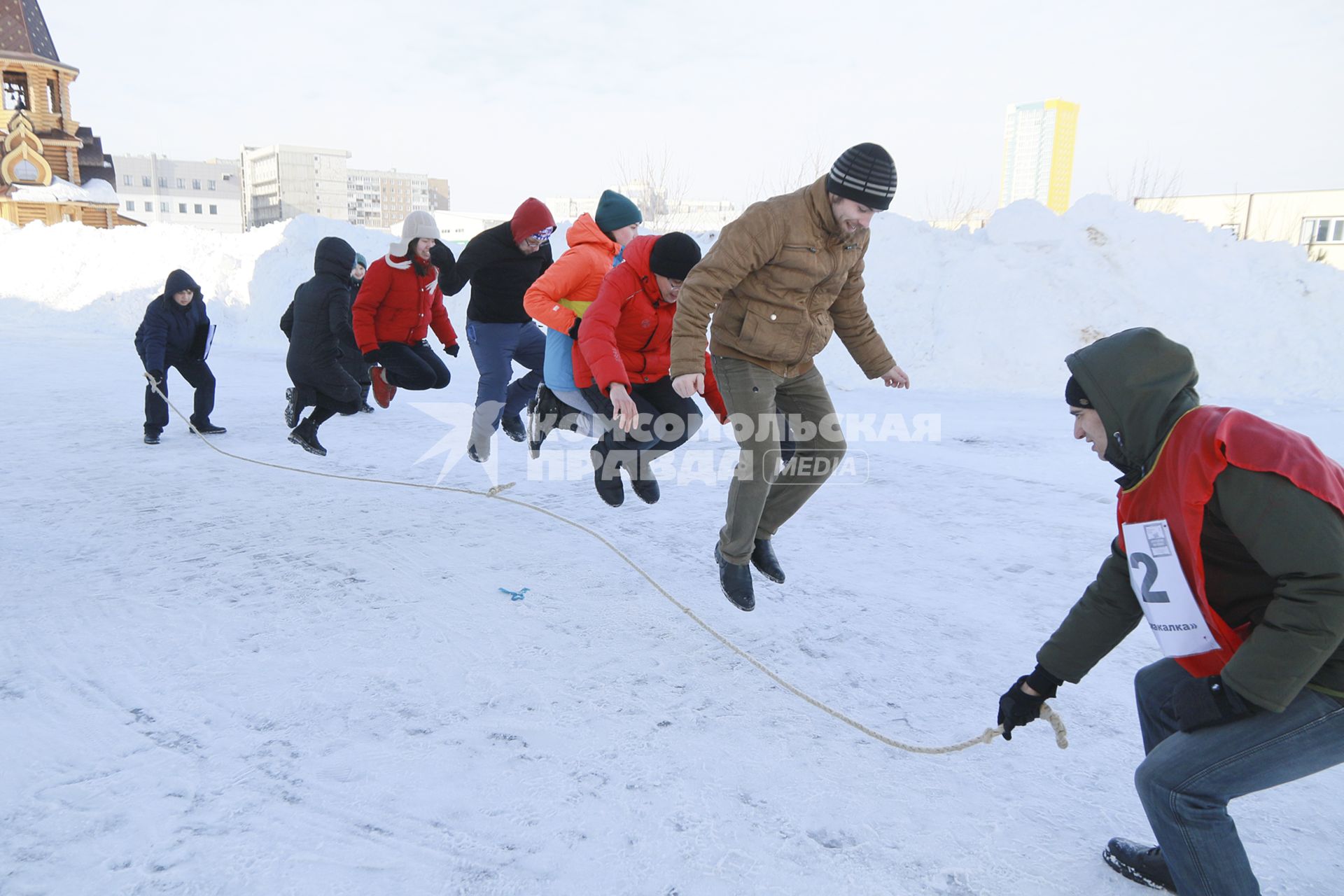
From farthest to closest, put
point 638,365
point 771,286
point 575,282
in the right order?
point 575,282 < point 638,365 < point 771,286

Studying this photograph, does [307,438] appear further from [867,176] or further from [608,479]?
[867,176]

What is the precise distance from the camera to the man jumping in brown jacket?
3.37m

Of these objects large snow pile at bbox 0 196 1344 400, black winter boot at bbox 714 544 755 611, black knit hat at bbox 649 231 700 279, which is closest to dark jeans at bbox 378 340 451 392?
black knit hat at bbox 649 231 700 279

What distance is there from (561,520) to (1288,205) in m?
47.4

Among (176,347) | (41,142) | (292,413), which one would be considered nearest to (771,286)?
(292,413)

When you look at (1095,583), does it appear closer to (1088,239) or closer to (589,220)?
(589,220)

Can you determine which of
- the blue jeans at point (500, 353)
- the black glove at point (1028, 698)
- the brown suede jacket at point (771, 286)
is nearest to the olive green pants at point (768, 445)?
the brown suede jacket at point (771, 286)

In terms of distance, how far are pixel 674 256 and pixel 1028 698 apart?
2592 mm

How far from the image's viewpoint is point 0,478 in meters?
6.17

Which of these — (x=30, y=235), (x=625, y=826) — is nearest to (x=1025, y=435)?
(x=625, y=826)

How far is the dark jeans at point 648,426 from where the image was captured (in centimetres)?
455

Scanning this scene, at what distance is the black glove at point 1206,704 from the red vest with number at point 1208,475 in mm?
108

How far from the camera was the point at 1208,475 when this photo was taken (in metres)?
1.73

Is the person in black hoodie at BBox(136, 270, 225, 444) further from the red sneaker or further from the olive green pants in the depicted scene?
the olive green pants
